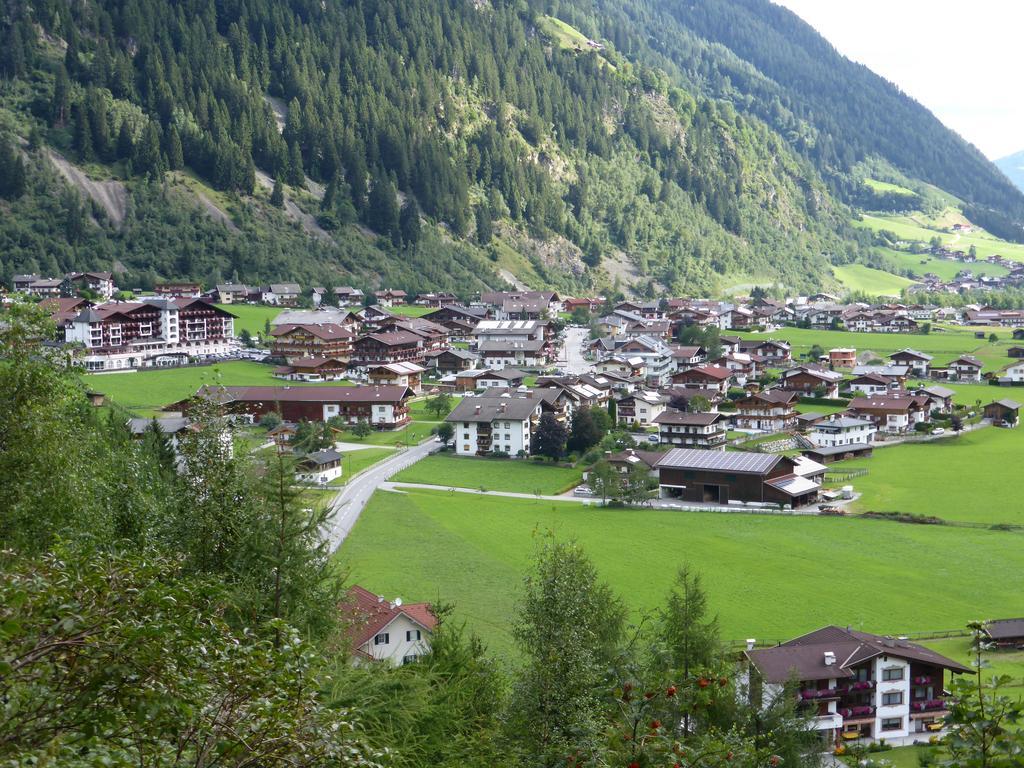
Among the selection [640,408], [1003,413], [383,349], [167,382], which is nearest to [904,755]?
[640,408]

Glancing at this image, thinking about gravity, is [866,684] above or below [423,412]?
below

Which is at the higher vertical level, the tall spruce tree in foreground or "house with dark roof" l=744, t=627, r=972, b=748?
the tall spruce tree in foreground

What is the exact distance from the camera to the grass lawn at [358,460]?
1864 inches

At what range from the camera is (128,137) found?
108 m

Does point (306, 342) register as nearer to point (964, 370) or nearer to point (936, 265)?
point (964, 370)

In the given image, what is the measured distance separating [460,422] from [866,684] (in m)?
35.0

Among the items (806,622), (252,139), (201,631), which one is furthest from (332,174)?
(201,631)

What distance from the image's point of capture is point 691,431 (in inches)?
2174

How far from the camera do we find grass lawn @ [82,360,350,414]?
2375 inches

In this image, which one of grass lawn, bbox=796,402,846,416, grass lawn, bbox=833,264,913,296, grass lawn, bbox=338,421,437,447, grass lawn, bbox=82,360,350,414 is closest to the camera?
grass lawn, bbox=338,421,437,447

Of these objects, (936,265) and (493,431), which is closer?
(493,431)

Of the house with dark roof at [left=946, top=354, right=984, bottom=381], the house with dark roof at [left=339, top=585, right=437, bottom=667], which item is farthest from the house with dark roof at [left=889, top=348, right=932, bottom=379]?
the house with dark roof at [left=339, top=585, right=437, bottom=667]

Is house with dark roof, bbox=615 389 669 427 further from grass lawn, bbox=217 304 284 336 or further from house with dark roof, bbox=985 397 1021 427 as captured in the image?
grass lawn, bbox=217 304 284 336

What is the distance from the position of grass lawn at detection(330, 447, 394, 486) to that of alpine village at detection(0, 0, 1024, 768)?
0.97 feet
